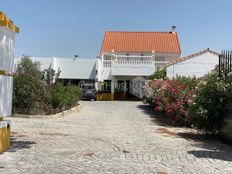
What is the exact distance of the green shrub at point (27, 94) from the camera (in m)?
18.4

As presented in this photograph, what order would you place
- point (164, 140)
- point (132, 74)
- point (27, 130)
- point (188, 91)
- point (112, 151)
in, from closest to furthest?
point (112, 151)
point (164, 140)
point (27, 130)
point (188, 91)
point (132, 74)

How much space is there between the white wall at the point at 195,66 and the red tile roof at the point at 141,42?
11369mm

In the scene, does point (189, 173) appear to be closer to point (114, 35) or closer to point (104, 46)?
point (104, 46)

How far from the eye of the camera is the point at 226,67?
12.8 meters

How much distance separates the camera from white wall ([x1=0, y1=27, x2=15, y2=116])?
8.64 metres

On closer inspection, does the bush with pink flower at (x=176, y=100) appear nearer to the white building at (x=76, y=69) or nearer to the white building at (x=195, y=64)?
the white building at (x=195, y=64)

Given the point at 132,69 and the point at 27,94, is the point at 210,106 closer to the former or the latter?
the point at 27,94

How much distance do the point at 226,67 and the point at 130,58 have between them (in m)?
32.5

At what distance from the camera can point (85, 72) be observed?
50.7 m

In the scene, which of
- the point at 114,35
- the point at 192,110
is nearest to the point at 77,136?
the point at 192,110

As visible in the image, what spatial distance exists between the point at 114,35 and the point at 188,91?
36.6 m

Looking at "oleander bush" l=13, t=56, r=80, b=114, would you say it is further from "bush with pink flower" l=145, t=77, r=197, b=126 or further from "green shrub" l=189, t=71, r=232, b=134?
"green shrub" l=189, t=71, r=232, b=134

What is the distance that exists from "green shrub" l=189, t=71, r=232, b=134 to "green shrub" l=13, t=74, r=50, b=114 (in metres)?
8.47

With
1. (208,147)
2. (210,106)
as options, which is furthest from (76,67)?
(208,147)
